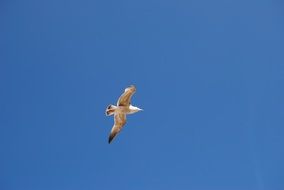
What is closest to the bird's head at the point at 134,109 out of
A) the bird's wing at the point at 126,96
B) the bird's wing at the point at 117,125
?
Answer: the bird's wing at the point at 126,96

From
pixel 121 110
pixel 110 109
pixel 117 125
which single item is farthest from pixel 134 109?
→ pixel 117 125

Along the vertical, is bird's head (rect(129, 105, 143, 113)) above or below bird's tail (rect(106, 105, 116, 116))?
above

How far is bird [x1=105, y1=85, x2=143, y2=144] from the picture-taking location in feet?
78.5

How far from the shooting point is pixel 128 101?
24.5 meters

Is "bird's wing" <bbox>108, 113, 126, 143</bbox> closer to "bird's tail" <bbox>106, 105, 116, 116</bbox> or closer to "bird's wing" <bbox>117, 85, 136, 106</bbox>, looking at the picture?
"bird's tail" <bbox>106, 105, 116, 116</bbox>

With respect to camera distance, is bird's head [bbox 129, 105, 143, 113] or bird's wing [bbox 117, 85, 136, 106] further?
bird's head [bbox 129, 105, 143, 113]

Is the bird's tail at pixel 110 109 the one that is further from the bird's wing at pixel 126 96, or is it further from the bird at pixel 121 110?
the bird's wing at pixel 126 96

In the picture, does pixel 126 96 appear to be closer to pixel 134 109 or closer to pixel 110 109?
pixel 110 109

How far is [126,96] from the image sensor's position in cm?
2408

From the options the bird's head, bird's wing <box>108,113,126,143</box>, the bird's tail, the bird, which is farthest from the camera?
bird's wing <box>108,113,126,143</box>

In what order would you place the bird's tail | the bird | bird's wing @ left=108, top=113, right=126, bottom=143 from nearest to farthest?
the bird < the bird's tail < bird's wing @ left=108, top=113, right=126, bottom=143

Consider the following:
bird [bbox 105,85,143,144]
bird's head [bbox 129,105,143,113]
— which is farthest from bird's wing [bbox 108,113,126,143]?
bird's head [bbox 129,105,143,113]

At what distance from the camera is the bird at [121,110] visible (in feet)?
78.5

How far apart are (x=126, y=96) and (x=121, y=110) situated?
1.20m
